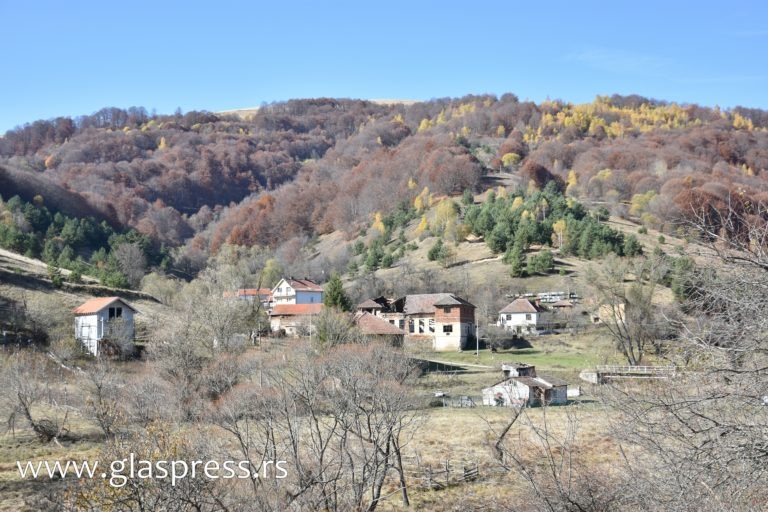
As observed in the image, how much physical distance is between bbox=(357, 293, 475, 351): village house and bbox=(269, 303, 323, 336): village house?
6.37 metres

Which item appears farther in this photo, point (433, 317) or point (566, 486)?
point (433, 317)

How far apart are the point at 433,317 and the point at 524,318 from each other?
8.89 meters

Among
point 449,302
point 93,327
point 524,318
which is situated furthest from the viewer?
point 524,318

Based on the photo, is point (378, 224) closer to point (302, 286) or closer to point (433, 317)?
point (302, 286)

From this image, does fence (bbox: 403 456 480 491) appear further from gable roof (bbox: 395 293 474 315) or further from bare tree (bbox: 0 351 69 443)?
gable roof (bbox: 395 293 474 315)

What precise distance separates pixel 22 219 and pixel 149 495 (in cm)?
9539

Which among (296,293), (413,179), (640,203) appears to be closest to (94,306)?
(296,293)

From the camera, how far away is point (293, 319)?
5809cm

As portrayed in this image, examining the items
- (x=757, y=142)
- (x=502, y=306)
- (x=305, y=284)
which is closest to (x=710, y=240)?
(x=502, y=306)

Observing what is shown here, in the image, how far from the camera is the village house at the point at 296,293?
74.1 meters

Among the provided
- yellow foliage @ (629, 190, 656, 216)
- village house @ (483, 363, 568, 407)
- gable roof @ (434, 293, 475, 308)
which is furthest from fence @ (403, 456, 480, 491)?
yellow foliage @ (629, 190, 656, 216)

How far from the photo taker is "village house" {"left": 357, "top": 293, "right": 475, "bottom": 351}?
194ft

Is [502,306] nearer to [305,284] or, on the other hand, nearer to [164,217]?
[305,284]

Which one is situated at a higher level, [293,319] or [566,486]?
[566,486]
